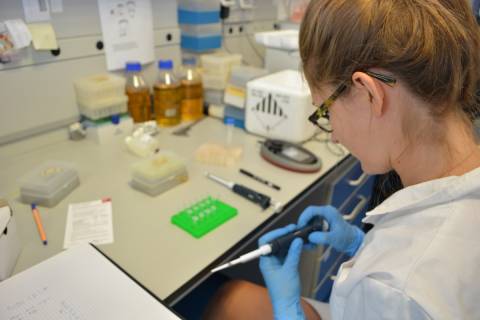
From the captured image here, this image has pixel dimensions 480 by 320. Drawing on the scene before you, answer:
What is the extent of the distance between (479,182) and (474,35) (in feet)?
0.81

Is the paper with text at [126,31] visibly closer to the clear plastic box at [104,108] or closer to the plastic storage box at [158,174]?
the clear plastic box at [104,108]

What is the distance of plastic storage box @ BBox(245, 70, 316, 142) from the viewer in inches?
50.7

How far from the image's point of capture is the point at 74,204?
960mm

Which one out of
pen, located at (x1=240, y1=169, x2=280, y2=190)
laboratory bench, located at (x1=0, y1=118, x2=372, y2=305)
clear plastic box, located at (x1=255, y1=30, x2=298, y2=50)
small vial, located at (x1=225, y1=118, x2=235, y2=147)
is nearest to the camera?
laboratory bench, located at (x1=0, y1=118, x2=372, y2=305)

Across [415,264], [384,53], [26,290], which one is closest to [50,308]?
[26,290]

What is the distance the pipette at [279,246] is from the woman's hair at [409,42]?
0.42 meters

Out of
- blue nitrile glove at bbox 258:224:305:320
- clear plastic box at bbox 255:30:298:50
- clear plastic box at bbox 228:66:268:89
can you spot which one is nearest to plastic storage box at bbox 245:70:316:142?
clear plastic box at bbox 228:66:268:89

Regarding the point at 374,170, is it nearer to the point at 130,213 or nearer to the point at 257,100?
the point at 130,213

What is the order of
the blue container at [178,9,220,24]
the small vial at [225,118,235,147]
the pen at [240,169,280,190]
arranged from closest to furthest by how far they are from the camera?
the pen at [240,169,280,190], the small vial at [225,118,235,147], the blue container at [178,9,220,24]

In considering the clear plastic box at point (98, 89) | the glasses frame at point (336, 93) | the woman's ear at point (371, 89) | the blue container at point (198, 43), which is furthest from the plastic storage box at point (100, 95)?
the woman's ear at point (371, 89)

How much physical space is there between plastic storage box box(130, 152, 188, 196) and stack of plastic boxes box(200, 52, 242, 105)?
56 cm

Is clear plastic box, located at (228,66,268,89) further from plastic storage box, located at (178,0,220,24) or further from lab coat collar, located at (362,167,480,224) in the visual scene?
lab coat collar, located at (362,167,480,224)

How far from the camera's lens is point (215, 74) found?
1558 mm

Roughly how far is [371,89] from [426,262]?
0.28 meters
